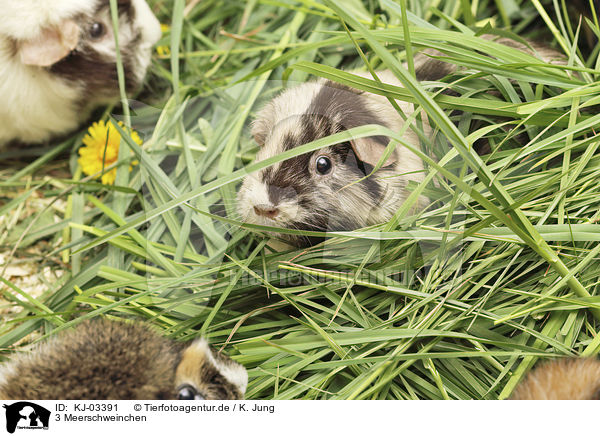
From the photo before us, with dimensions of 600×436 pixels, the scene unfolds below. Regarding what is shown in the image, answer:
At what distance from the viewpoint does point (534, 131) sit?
4.25 feet

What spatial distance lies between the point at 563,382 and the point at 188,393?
2.67 feet

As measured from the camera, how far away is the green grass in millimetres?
1134

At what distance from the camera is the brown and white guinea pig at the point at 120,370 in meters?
1.02

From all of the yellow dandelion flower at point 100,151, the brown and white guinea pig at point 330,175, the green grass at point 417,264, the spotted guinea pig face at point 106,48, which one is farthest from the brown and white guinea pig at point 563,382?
the spotted guinea pig face at point 106,48

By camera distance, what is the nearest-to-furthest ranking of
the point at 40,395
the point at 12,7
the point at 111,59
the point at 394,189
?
1. the point at 40,395
2. the point at 394,189
3. the point at 12,7
4. the point at 111,59

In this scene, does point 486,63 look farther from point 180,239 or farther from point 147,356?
point 147,356

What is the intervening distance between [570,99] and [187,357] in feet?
3.77

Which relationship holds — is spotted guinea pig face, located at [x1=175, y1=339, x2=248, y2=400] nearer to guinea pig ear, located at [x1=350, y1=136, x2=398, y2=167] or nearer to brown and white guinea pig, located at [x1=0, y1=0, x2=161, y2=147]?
guinea pig ear, located at [x1=350, y1=136, x2=398, y2=167]

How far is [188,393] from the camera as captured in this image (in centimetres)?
107

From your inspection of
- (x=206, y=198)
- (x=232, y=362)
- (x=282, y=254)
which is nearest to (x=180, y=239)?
(x=206, y=198)

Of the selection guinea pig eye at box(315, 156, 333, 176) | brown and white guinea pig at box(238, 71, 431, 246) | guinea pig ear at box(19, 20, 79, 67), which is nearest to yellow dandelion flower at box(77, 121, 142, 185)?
guinea pig ear at box(19, 20, 79, 67)
